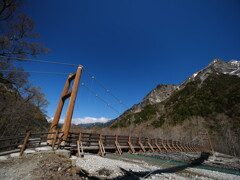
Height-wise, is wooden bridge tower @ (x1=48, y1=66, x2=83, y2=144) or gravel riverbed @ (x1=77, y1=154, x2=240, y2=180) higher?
wooden bridge tower @ (x1=48, y1=66, x2=83, y2=144)

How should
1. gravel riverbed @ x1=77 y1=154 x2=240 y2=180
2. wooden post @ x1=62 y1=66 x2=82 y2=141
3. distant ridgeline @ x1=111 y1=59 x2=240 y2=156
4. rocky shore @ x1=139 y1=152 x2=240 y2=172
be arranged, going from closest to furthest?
wooden post @ x1=62 y1=66 x2=82 y2=141 < gravel riverbed @ x1=77 y1=154 x2=240 y2=180 < rocky shore @ x1=139 y1=152 x2=240 y2=172 < distant ridgeline @ x1=111 y1=59 x2=240 y2=156

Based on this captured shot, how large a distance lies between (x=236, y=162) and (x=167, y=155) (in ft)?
37.4

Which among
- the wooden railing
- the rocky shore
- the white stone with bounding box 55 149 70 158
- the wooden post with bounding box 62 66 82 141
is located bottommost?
the rocky shore

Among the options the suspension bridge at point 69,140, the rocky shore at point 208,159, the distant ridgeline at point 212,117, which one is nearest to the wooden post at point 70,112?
the suspension bridge at point 69,140

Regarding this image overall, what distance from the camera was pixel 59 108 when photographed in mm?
8820

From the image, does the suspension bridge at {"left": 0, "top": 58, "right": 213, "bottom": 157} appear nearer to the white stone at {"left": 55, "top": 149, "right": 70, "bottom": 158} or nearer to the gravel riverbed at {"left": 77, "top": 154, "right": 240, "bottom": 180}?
the white stone at {"left": 55, "top": 149, "right": 70, "bottom": 158}

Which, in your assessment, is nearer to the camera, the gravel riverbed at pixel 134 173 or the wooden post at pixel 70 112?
the wooden post at pixel 70 112

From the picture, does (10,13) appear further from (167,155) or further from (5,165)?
(167,155)

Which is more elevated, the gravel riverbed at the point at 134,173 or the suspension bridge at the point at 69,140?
the suspension bridge at the point at 69,140

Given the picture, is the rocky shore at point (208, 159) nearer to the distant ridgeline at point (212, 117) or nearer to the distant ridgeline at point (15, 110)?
the distant ridgeline at point (212, 117)

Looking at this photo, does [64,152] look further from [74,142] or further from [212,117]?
[212,117]

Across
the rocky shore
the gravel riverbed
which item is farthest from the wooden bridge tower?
the rocky shore

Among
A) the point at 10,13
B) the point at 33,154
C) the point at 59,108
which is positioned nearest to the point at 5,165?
the point at 33,154

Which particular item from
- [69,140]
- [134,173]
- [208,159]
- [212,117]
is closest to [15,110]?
[69,140]
